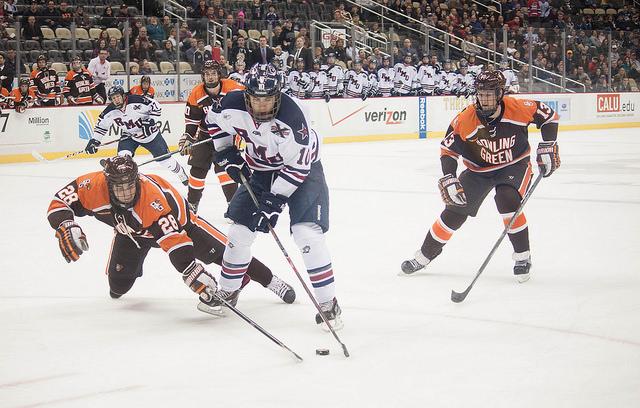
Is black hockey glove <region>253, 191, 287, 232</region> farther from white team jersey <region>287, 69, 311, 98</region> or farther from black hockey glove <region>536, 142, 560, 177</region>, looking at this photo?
white team jersey <region>287, 69, 311, 98</region>

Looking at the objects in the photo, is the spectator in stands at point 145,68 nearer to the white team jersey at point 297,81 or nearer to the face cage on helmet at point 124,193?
the white team jersey at point 297,81

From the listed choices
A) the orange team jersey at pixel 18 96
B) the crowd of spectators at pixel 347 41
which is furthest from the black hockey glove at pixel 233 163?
the crowd of spectators at pixel 347 41

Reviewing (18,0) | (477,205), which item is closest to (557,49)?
(18,0)

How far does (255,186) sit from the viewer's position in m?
4.54

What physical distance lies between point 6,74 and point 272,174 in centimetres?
1001

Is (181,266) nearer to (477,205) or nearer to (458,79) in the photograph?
(477,205)

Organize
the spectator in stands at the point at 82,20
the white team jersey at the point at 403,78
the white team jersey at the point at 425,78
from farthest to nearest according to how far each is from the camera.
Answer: the white team jersey at the point at 425,78 < the white team jersey at the point at 403,78 < the spectator in stands at the point at 82,20

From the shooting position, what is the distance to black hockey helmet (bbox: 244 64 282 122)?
13.5 ft

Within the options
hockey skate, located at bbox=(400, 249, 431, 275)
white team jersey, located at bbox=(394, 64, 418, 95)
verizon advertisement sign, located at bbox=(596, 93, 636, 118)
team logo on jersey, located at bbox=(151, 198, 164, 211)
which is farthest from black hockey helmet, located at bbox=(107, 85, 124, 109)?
verizon advertisement sign, located at bbox=(596, 93, 636, 118)

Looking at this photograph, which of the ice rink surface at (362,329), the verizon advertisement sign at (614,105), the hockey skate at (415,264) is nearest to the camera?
the ice rink surface at (362,329)

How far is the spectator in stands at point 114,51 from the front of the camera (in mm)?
14602

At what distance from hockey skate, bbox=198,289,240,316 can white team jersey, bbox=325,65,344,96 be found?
484 inches

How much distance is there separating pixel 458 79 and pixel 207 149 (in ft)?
37.3

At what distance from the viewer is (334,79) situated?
16797 millimetres
